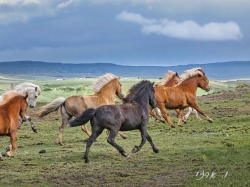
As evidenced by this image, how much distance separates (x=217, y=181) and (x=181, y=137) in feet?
20.8

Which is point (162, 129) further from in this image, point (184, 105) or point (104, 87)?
point (104, 87)

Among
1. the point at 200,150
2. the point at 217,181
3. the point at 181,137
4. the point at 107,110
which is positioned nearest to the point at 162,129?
the point at 181,137

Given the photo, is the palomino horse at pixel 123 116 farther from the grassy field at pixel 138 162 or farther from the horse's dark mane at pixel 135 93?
the grassy field at pixel 138 162

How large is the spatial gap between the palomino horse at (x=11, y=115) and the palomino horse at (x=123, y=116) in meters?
1.25

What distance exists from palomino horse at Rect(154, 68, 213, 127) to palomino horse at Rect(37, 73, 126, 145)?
3016mm

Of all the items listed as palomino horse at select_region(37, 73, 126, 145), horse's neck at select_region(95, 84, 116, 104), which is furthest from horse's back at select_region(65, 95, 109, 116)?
horse's neck at select_region(95, 84, 116, 104)

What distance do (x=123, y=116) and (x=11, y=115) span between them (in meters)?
2.38

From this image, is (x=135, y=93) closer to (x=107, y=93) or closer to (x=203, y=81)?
(x=107, y=93)

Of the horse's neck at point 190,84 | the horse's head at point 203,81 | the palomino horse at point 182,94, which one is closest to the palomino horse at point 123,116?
the palomino horse at point 182,94

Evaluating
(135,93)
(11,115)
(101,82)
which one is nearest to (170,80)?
(101,82)

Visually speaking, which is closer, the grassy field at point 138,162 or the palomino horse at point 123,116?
the grassy field at point 138,162

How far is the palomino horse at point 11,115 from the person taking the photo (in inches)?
486

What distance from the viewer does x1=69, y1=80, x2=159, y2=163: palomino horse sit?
12070 millimetres

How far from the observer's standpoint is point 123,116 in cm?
1234
